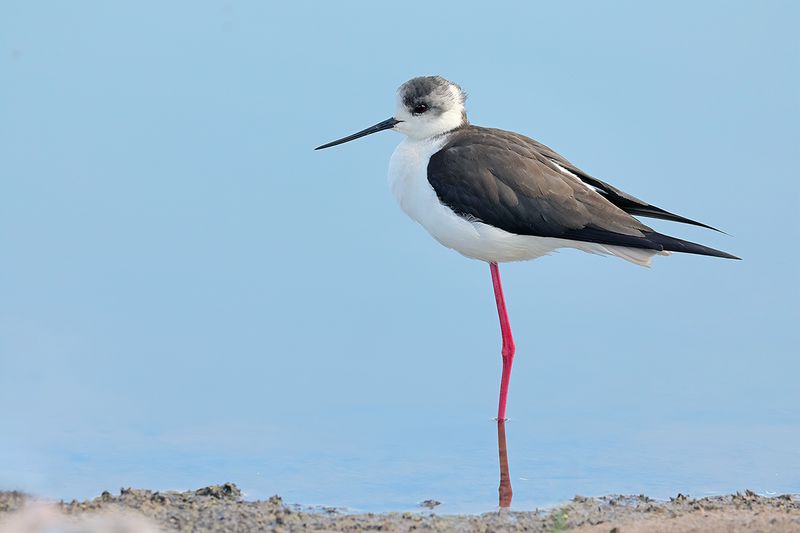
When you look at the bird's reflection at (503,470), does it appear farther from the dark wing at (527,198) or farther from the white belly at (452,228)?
the dark wing at (527,198)

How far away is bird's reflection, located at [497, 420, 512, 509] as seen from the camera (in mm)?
6312

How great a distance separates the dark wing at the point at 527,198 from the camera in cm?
715

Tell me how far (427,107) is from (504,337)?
1.68 m

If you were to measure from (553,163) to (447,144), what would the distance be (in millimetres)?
682

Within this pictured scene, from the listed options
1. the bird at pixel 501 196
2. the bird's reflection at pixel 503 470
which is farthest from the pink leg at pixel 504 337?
the bird's reflection at pixel 503 470

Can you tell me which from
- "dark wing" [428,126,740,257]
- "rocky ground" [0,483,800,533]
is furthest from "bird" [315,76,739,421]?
"rocky ground" [0,483,800,533]

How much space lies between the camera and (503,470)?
22.2 feet

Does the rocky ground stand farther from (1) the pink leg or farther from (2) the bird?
(1) the pink leg

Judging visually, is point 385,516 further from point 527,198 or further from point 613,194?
point 613,194

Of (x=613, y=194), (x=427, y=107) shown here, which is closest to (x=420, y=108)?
(x=427, y=107)

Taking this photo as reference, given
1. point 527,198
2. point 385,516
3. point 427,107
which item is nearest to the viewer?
point 385,516

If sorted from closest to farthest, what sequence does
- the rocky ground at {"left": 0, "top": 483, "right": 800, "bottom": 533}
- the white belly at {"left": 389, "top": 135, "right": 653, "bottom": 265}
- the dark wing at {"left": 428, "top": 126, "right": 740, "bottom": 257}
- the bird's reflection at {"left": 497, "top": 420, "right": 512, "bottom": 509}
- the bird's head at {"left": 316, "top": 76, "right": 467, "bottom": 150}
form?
1. the rocky ground at {"left": 0, "top": 483, "right": 800, "bottom": 533}
2. the bird's reflection at {"left": 497, "top": 420, "right": 512, "bottom": 509}
3. the dark wing at {"left": 428, "top": 126, "right": 740, "bottom": 257}
4. the white belly at {"left": 389, "top": 135, "right": 653, "bottom": 265}
5. the bird's head at {"left": 316, "top": 76, "right": 467, "bottom": 150}

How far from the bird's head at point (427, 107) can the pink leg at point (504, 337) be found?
3.22 ft

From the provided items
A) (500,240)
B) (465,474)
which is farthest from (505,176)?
(465,474)
